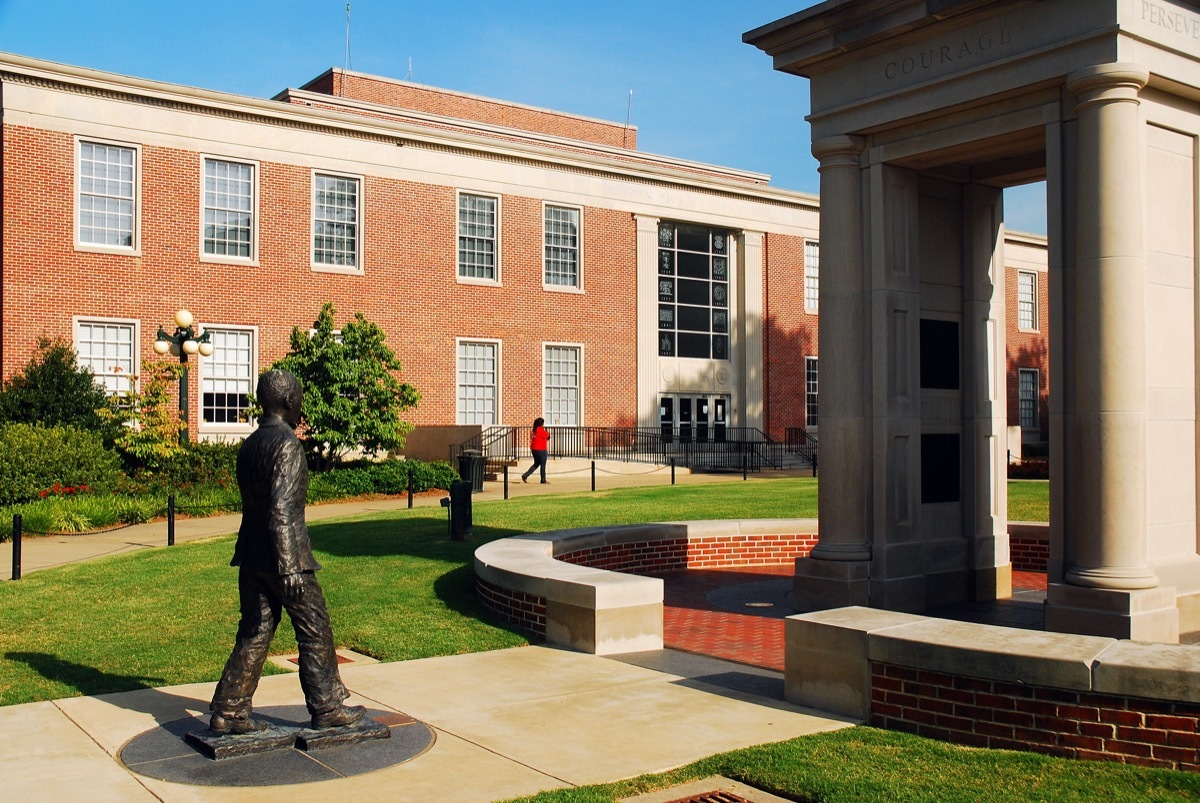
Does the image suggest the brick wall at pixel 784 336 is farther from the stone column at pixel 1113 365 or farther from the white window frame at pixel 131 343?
the stone column at pixel 1113 365

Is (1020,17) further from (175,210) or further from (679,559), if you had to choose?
(175,210)

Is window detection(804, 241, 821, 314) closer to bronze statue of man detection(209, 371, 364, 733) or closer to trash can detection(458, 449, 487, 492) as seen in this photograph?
trash can detection(458, 449, 487, 492)

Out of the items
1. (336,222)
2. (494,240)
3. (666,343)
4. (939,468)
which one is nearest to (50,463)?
(336,222)

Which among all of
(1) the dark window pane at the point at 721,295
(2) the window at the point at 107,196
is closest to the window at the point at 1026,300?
(1) the dark window pane at the point at 721,295

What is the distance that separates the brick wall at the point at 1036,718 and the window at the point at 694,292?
35.5 m

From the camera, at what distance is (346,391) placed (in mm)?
28828

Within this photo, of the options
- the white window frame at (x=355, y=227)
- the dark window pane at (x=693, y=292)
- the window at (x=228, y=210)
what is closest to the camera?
the window at (x=228, y=210)

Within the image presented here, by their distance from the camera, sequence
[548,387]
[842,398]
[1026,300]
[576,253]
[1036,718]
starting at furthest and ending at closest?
[1026,300], [576,253], [548,387], [842,398], [1036,718]

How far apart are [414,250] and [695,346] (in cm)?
1237

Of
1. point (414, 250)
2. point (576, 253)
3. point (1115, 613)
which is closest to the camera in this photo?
point (1115, 613)

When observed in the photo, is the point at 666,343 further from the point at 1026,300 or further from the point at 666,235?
the point at 1026,300

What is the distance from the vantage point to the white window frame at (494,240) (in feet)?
121

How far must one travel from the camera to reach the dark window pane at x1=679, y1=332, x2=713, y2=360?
42906mm

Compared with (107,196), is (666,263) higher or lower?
lower
